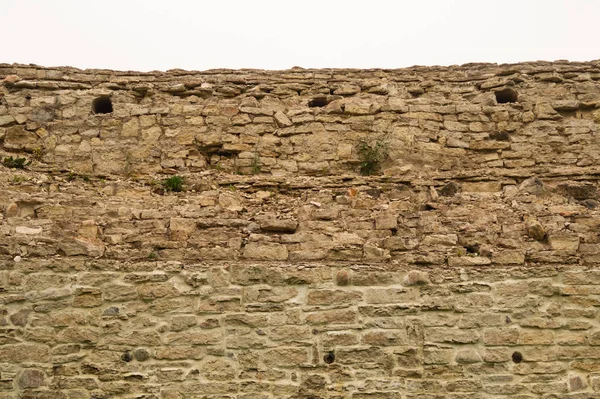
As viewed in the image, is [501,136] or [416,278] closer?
[416,278]

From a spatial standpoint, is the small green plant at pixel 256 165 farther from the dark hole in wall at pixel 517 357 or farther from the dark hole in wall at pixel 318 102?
the dark hole in wall at pixel 517 357

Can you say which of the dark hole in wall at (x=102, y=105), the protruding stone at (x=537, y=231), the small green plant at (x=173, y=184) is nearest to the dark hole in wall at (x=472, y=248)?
the protruding stone at (x=537, y=231)

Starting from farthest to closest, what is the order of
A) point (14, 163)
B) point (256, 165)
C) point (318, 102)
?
point (318, 102)
point (256, 165)
point (14, 163)

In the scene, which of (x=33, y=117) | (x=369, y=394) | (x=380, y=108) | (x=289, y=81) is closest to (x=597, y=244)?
(x=369, y=394)

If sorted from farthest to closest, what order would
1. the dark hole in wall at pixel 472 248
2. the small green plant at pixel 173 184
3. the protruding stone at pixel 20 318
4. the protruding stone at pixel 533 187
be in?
the small green plant at pixel 173 184
the protruding stone at pixel 533 187
the dark hole in wall at pixel 472 248
the protruding stone at pixel 20 318

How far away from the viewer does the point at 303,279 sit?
6.67 meters

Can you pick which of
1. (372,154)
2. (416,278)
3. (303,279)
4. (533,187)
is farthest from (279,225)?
(533,187)

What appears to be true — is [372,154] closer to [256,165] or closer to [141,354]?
[256,165]

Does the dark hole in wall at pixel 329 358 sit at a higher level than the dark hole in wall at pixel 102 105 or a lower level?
lower

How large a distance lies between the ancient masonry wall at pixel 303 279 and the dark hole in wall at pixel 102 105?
2.82 feet

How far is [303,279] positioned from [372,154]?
266 cm

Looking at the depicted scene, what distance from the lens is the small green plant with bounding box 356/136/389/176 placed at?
8773 mm

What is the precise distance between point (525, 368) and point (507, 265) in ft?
3.25

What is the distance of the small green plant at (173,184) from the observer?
782 centimetres
